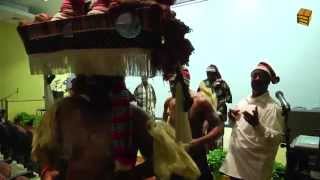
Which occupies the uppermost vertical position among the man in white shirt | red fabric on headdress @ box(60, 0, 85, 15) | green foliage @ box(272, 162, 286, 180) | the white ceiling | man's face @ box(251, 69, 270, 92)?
the white ceiling

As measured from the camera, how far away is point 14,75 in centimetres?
905

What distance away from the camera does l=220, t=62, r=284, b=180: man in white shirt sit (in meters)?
3.09

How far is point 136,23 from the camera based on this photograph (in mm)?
1359

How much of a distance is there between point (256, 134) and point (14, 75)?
7398 millimetres

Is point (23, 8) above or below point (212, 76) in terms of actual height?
above

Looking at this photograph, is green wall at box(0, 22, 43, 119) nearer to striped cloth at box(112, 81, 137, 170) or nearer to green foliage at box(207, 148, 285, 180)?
green foliage at box(207, 148, 285, 180)

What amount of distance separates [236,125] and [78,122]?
1.90m

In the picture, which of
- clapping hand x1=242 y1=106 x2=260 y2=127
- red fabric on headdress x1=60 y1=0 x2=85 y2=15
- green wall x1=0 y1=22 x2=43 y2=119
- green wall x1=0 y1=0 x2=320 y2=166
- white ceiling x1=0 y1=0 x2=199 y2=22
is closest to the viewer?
red fabric on headdress x1=60 y1=0 x2=85 y2=15

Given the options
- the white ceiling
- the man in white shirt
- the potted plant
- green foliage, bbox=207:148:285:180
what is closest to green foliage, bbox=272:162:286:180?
green foliage, bbox=207:148:285:180

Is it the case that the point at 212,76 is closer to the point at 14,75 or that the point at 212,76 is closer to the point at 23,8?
the point at 23,8

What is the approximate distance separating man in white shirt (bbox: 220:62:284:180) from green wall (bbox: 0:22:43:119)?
21.5ft

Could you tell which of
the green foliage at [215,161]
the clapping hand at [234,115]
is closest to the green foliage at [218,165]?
the green foliage at [215,161]

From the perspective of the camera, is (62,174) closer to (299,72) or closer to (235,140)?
(235,140)

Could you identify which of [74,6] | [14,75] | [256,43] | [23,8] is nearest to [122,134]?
[74,6]
